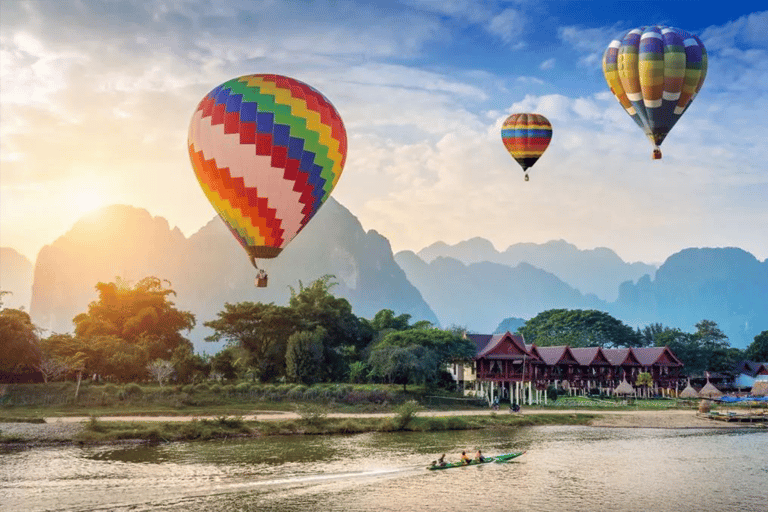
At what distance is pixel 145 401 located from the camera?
61.9 metres

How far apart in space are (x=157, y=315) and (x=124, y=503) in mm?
59787

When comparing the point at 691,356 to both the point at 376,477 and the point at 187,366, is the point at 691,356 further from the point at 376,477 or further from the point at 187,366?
the point at 376,477

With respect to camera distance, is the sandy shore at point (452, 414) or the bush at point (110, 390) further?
the bush at point (110, 390)

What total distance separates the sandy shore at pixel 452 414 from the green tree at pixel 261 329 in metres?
21.9

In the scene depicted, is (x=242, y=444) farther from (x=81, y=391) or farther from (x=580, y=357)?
(x=580, y=357)

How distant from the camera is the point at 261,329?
271 feet

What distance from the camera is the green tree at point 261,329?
3226 inches

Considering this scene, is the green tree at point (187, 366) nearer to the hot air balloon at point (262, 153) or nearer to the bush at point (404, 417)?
the bush at point (404, 417)

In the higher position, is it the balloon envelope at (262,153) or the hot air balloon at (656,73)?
the hot air balloon at (656,73)

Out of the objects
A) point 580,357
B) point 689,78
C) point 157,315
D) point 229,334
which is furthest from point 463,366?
point 689,78

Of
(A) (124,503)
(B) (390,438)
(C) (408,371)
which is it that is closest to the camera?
(A) (124,503)

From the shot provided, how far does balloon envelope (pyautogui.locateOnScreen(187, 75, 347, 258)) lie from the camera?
39.4m

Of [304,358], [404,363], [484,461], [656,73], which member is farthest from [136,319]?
[656,73]

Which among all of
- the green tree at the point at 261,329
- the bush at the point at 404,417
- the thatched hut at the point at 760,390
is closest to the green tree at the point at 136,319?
the green tree at the point at 261,329
